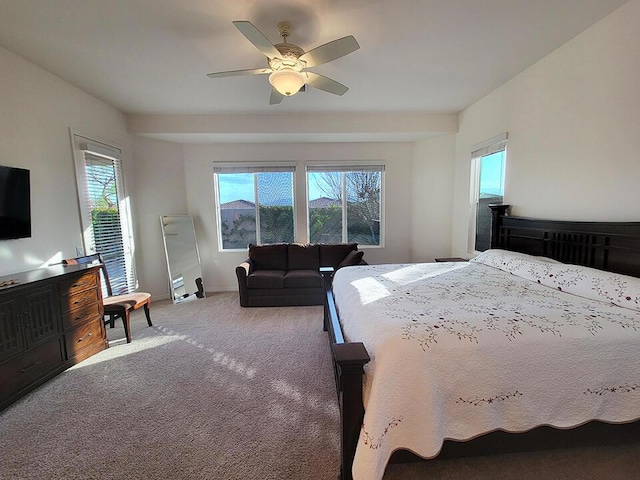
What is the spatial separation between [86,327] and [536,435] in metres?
3.67

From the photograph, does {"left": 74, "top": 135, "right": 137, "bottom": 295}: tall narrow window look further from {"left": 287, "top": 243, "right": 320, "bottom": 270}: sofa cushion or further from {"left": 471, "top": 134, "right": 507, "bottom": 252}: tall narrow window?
{"left": 471, "top": 134, "right": 507, "bottom": 252}: tall narrow window

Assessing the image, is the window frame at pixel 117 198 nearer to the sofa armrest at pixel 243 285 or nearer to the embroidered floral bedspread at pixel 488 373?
the sofa armrest at pixel 243 285

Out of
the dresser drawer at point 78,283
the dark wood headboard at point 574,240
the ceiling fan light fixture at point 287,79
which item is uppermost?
the ceiling fan light fixture at point 287,79

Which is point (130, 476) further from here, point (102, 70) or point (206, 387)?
point (102, 70)

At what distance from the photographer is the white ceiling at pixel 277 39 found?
6.16 ft

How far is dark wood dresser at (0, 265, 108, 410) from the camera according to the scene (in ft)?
6.39

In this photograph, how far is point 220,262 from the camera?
4.81 metres

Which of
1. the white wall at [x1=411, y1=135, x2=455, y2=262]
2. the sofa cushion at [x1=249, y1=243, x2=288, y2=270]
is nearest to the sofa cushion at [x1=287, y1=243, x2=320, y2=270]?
the sofa cushion at [x1=249, y1=243, x2=288, y2=270]

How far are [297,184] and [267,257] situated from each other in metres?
1.41

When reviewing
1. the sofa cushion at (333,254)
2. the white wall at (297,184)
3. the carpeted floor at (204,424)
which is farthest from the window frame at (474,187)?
the carpeted floor at (204,424)

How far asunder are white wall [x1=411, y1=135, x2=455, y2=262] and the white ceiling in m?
1.17

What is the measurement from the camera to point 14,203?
7.57ft

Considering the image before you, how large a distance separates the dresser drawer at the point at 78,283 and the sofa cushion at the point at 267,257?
211 centimetres

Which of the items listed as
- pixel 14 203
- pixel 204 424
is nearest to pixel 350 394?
pixel 204 424
